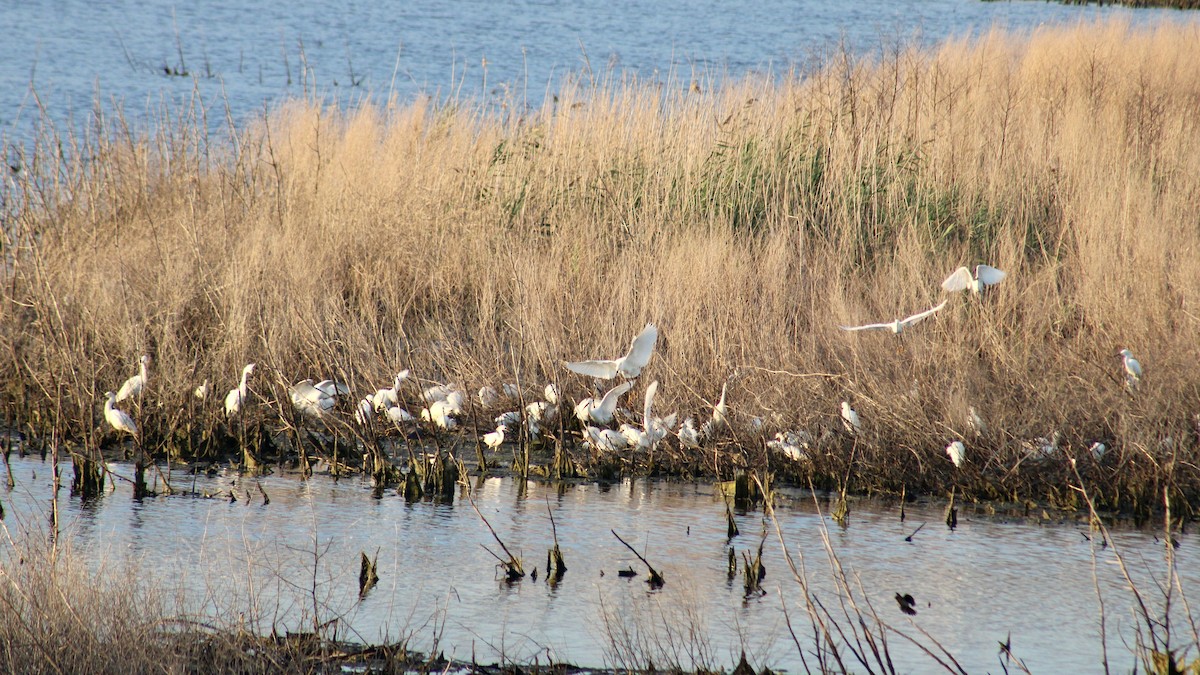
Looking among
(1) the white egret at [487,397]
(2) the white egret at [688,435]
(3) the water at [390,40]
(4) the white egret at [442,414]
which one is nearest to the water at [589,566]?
(2) the white egret at [688,435]

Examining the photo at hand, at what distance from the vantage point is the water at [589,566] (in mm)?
3111

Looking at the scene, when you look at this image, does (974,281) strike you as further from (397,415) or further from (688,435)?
(397,415)

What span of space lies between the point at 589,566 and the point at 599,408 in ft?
3.84

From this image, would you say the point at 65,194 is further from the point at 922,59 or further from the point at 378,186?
the point at 922,59

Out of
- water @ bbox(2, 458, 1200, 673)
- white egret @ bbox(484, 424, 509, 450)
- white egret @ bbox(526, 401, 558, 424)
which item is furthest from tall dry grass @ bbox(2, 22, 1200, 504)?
water @ bbox(2, 458, 1200, 673)

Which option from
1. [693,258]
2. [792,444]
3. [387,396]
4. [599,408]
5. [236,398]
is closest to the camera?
[792,444]

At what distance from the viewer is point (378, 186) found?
23.0 ft

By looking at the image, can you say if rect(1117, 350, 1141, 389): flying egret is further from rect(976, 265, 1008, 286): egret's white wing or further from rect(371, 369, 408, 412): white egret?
rect(371, 369, 408, 412): white egret

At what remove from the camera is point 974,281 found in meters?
4.98

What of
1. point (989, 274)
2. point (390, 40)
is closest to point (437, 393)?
point (989, 274)

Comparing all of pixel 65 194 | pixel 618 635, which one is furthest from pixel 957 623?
pixel 65 194

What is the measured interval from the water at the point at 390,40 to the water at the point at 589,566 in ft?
28.4

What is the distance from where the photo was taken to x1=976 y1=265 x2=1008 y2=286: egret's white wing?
4848 mm

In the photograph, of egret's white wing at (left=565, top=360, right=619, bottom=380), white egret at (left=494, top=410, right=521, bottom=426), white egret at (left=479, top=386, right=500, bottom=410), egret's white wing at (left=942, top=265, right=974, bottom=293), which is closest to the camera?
egret's white wing at (left=565, top=360, right=619, bottom=380)
